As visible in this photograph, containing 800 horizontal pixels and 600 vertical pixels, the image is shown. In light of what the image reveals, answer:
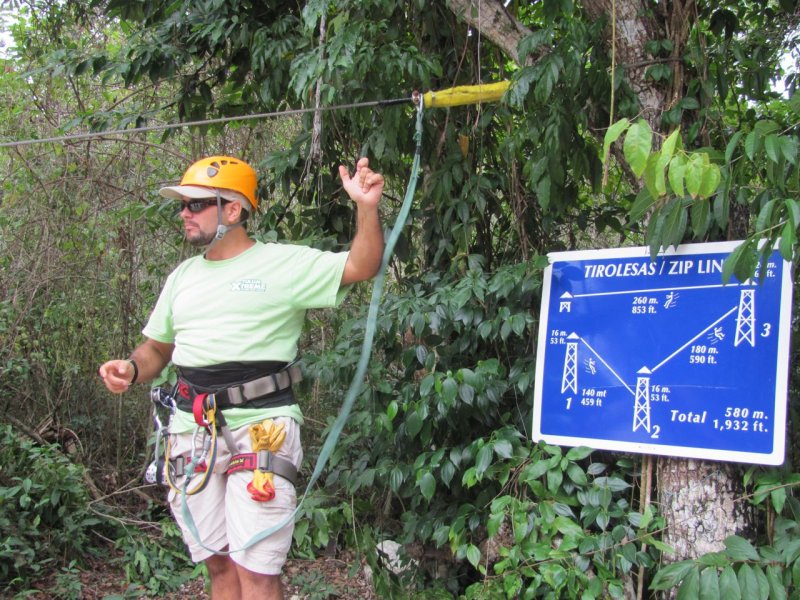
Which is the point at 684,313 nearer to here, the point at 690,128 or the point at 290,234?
the point at 690,128

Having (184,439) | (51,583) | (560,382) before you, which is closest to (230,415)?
(184,439)

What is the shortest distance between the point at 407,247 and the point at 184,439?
1.57 metres

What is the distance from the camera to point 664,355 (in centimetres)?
288

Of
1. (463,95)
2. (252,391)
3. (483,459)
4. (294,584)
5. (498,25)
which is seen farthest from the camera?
(294,584)

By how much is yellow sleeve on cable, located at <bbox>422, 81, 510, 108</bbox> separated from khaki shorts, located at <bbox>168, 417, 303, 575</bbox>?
142 cm

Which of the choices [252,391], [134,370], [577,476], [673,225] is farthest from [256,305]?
[673,225]

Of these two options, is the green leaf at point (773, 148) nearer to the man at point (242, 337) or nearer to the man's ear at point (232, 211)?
the man at point (242, 337)

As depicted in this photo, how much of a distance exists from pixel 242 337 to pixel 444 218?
54.9 inches

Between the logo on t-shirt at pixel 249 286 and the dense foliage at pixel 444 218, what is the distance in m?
0.70

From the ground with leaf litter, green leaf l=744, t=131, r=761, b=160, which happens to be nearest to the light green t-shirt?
green leaf l=744, t=131, r=761, b=160

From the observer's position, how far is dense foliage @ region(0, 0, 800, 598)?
282 cm

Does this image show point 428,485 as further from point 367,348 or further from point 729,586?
point 729,586

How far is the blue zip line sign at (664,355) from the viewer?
2.67 metres

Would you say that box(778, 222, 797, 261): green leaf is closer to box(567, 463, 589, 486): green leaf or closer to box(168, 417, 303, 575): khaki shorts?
box(567, 463, 589, 486): green leaf
